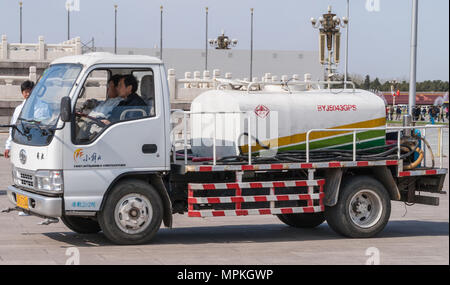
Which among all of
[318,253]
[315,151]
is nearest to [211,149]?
[315,151]

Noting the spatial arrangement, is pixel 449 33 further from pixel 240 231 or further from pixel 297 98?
pixel 240 231

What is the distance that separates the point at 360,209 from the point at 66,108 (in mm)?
4584

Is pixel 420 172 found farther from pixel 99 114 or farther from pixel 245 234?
pixel 99 114

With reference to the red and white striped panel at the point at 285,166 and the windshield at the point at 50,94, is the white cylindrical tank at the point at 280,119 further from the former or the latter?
the windshield at the point at 50,94

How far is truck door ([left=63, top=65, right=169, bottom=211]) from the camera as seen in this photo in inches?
403

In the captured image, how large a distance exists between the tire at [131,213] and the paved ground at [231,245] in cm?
16

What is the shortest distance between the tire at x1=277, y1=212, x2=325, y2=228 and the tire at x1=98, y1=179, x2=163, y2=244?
10.1ft

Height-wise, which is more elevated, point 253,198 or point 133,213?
point 253,198

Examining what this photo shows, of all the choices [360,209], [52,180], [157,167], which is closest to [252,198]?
[157,167]

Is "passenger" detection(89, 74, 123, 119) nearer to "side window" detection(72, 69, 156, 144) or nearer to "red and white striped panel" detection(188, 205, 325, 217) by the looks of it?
"side window" detection(72, 69, 156, 144)

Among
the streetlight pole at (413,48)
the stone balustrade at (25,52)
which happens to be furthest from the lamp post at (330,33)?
the streetlight pole at (413,48)

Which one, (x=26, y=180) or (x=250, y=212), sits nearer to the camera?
(x=26, y=180)

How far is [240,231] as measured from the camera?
12.5 meters

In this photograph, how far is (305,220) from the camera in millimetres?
12922
